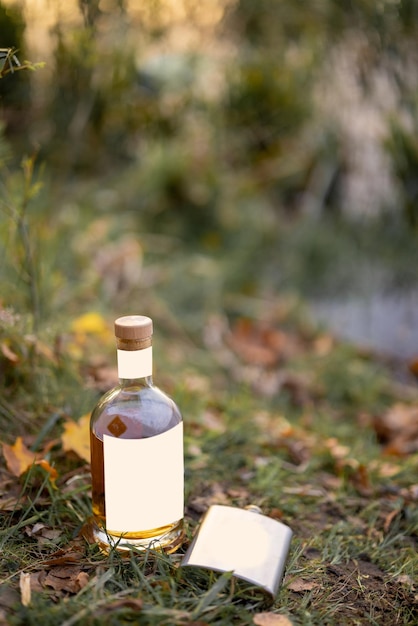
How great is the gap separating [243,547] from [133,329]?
42 centimetres

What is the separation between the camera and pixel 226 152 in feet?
14.2

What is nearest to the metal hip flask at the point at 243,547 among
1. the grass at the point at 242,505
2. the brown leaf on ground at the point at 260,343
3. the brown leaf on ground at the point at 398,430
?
the grass at the point at 242,505

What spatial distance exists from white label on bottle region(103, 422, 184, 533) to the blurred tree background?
5.15ft

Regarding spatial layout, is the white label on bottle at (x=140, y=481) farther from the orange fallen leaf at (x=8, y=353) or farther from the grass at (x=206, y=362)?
the orange fallen leaf at (x=8, y=353)

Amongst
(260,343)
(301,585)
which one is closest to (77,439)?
(301,585)

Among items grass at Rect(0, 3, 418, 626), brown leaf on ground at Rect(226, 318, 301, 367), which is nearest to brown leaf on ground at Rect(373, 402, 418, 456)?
grass at Rect(0, 3, 418, 626)

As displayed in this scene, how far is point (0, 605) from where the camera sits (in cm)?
101

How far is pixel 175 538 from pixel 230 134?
3420 mm

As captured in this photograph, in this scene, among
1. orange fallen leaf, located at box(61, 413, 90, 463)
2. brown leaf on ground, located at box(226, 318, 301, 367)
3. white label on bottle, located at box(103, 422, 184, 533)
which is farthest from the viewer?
brown leaf on ground, located at box(226, 318, 301, 367)

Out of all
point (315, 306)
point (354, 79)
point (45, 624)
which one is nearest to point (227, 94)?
point (354, 79)

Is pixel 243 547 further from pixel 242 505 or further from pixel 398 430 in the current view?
pixel 398 430

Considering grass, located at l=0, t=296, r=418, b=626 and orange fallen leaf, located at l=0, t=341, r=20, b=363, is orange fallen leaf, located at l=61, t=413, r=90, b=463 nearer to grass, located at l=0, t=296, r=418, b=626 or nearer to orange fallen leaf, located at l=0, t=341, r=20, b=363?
grass, located at l=0, t=296, r=418, b=626

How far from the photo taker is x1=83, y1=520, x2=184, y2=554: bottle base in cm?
117

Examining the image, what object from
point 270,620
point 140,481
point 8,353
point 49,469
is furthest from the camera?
point 8,353
